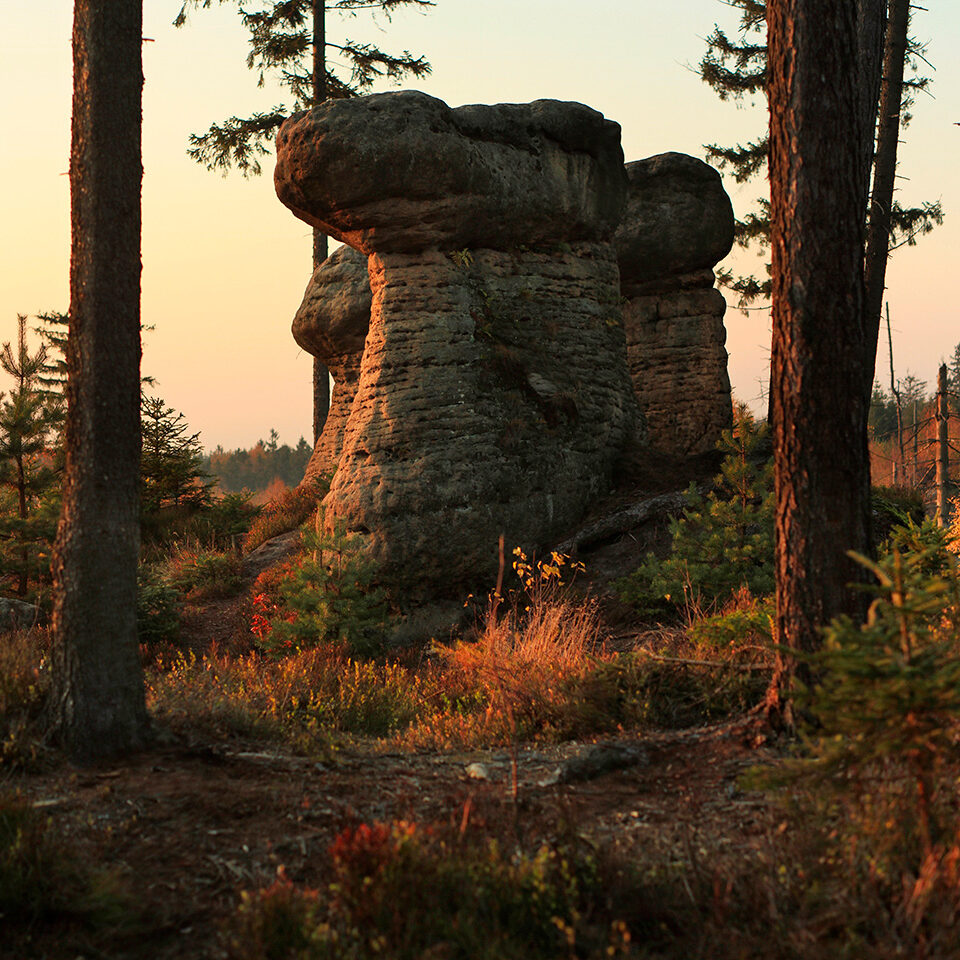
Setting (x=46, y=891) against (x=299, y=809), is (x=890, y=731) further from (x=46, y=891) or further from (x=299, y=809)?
(x=46, y=891)

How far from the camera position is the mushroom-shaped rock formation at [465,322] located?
10.3 meters

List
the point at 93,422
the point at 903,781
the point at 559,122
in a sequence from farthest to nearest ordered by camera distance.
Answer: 1. the point at 559,122
2. the point at 93,422
3. the point at 903,781

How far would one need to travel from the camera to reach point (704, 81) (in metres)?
17.8

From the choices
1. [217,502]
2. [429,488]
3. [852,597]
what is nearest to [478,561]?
[429,488]

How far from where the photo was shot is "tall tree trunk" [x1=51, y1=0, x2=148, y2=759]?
5062 mm

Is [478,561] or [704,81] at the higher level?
[704,81]

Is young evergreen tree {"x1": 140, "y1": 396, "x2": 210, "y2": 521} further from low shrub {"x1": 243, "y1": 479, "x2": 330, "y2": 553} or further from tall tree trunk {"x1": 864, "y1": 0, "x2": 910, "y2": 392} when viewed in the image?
tall tree trunk {"x1": 864, "y1": 0, "x2": 910, "y2": 392}

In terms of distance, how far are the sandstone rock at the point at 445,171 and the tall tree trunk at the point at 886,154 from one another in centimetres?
465

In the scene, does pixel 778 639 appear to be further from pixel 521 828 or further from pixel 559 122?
pixel 559 122

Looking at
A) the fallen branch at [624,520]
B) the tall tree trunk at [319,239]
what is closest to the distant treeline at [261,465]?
the tall tree trunk at [319,239]

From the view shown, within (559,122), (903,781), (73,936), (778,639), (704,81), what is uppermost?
(704,81)

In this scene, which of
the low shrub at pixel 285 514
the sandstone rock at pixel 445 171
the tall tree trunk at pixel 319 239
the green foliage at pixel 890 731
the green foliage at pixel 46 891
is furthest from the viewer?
the tall tree trunk at pixel 319 239

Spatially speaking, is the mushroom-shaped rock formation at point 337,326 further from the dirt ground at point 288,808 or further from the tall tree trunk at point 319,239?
the dirt ground at point 288,808

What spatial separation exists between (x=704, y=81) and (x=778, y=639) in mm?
15950
